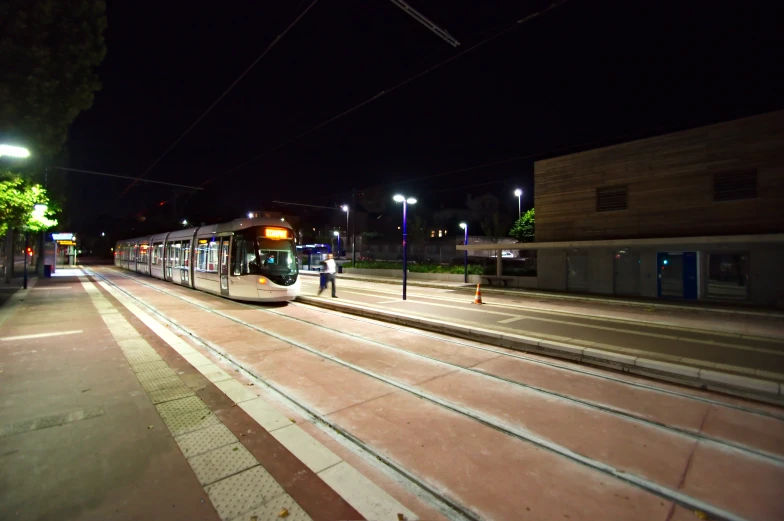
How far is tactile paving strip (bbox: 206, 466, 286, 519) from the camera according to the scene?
8.98 feet

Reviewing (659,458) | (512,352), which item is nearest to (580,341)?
(512,352)

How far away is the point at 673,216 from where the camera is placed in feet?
52.9

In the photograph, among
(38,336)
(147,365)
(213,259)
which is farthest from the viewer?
(213,259)

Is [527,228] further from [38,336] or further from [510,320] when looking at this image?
[38,336]

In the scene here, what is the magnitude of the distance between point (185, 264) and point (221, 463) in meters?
16.7

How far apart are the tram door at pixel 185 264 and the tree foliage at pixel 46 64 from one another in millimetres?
8627

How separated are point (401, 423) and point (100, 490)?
2.85 m

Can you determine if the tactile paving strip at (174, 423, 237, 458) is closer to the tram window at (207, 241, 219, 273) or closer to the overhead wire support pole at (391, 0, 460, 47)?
the overhead wire support pole at (391, 0, 460, 47)

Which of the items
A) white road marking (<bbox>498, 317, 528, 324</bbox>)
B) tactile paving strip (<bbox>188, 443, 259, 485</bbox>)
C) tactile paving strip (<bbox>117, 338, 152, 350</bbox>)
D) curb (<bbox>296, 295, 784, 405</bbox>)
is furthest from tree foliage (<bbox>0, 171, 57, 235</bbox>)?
white road marking (<bbox>498, 317, 528, 324</bbox>)

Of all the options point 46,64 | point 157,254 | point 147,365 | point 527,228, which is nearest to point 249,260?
point 147,365

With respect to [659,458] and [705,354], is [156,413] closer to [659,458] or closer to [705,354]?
[659,458]

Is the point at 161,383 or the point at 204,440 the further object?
the point at 161,383

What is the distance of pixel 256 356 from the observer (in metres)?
6.89

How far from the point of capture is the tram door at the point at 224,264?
518 inches
